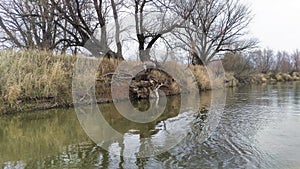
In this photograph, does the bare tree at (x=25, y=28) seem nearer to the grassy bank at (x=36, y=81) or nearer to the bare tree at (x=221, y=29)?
the grassy bank at (x=36, y=81)

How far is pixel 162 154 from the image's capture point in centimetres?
311

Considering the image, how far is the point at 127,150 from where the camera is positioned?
3295mm

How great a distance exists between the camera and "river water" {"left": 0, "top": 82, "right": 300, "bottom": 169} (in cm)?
278

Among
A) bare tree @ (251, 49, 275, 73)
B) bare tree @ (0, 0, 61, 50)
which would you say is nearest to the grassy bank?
bare tree @ (0, 0, 61, 50)

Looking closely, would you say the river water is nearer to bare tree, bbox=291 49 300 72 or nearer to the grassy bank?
the grassy bank

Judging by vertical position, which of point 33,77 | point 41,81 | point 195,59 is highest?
point 195,59

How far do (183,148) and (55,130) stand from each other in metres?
2.48

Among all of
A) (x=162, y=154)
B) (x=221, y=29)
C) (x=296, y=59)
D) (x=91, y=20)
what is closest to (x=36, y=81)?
(x=162, y=154)

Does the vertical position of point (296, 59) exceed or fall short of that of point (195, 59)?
it exceeds it

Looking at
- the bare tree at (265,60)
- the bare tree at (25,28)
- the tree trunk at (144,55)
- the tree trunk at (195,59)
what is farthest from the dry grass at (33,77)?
the bare tree at (265,60)

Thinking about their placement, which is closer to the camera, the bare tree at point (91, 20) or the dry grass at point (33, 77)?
the dry grass at point (33, 77)

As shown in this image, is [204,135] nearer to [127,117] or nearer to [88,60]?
[127,117]

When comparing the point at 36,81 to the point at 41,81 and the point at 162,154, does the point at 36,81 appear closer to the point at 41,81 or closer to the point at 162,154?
the point at 41,81

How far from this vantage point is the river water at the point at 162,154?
278 cm
